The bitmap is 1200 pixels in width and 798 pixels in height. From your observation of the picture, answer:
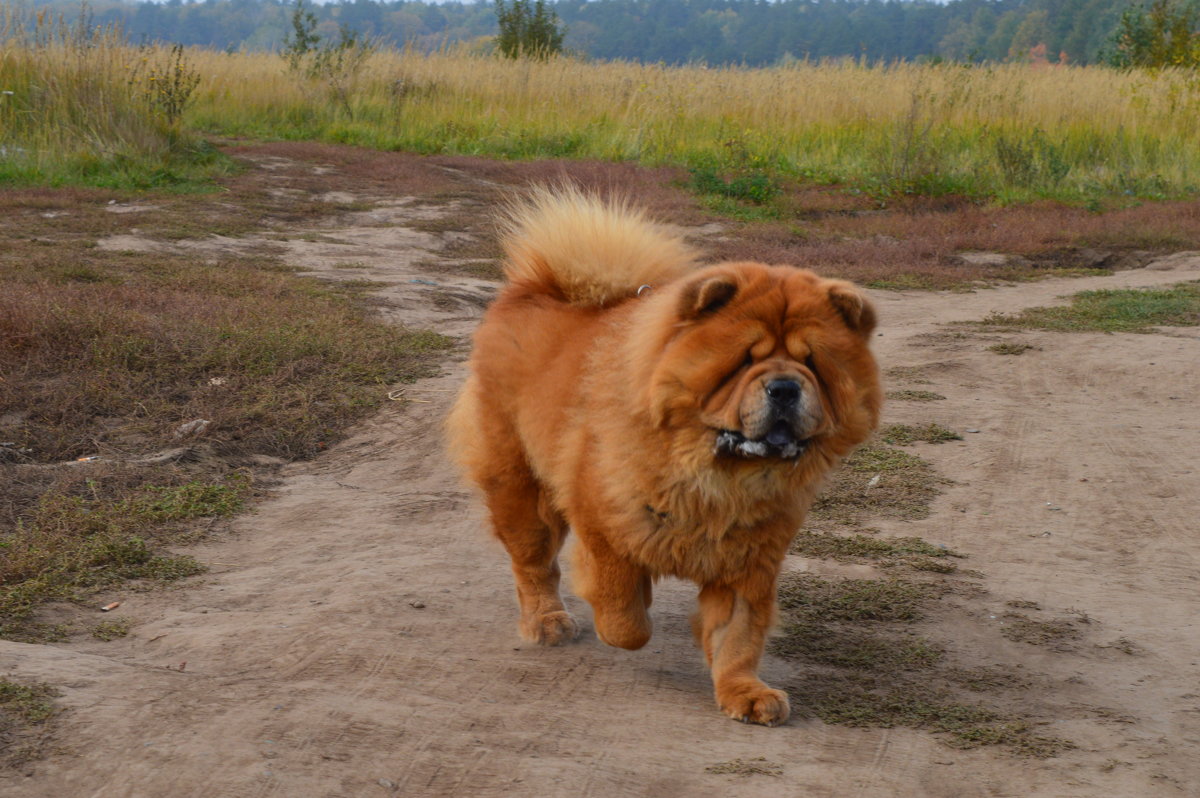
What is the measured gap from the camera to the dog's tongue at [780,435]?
3162 mm

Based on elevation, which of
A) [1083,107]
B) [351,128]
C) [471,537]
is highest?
[1083,107]

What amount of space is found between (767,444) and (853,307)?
52cm

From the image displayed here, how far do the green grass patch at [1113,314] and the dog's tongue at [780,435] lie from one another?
22.6 feet

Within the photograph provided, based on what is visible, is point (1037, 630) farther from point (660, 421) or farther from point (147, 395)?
point (147, 395)

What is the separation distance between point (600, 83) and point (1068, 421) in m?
17.0

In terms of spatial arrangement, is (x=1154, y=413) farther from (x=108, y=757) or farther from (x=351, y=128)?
(x=351, y=128)

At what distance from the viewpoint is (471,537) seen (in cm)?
520

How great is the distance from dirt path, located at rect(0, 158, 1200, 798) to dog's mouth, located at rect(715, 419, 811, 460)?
854 millimetres

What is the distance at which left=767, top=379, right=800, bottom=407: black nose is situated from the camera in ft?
10.2

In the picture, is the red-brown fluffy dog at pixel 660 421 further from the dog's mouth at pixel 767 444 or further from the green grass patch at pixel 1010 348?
the green grass patch at pixel 1010 348

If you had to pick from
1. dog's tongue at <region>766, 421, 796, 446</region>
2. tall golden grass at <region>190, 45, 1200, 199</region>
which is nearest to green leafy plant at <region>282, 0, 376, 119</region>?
tall golden grass at <region>190, 45, 1200, 199</region>

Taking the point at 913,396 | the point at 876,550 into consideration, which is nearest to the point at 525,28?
the point at 913,396

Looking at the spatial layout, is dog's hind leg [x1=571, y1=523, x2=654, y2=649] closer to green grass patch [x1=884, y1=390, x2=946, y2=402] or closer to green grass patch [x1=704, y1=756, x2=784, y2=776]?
green grass patch [x1=704, y1=756, x2=784, y2=776]

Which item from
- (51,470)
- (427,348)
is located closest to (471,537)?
(51,470)
